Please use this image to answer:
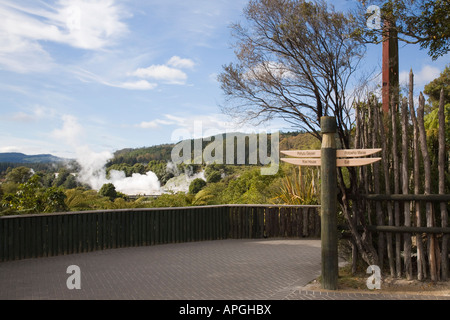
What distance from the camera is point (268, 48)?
8.90m

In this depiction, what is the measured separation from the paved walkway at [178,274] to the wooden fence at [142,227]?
0.32 metres

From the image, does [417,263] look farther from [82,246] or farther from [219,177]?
[219,177]

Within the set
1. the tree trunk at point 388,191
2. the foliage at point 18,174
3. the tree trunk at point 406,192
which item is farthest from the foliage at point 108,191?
the tree trunk at point 406,192

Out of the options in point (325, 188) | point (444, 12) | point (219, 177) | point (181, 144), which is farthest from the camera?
point (181, 144)

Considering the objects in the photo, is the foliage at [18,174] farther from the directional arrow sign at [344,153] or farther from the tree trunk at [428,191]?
the tree trunk at [428,191]

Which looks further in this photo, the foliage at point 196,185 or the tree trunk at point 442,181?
the foliage at point 196,185

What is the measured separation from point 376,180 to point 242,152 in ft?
72.4

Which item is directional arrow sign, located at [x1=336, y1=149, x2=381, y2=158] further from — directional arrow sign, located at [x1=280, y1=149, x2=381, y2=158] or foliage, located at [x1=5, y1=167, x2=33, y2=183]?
foliage, located at [x1=5, y1=167, x2=33, y2=183]

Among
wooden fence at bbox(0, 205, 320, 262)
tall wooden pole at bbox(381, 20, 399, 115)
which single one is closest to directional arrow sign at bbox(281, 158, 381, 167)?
tall wooden pole at bbox(381, 20, 399, 115)

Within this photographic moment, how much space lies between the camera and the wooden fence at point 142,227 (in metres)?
9.25

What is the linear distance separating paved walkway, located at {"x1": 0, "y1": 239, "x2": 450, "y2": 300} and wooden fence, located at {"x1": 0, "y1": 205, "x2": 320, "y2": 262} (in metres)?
0.32

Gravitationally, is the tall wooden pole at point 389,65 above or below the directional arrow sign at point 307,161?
above

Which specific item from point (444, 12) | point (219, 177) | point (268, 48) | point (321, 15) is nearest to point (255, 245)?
point (268, 48)

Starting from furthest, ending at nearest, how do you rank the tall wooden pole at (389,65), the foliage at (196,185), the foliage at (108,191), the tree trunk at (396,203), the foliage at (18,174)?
the foliage at (196,185) → the foliage at (108,191) → the foliage at (18,174) → the tall wooden pole at (389,65) → the tree trunk at (396,203)
